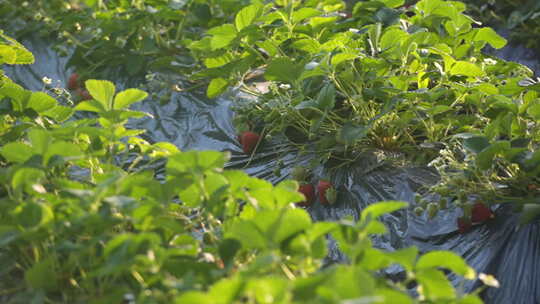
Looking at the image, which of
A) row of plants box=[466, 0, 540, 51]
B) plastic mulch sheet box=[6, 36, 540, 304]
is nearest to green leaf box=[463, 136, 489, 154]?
plastic mulch sheet box=[6, 36, 540, 304]

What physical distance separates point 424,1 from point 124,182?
1530mm

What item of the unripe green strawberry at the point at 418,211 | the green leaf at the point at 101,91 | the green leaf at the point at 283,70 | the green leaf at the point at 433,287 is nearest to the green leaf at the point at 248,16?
the green leaf at the point at 283,70

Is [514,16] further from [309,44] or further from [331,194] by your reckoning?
[331,194]

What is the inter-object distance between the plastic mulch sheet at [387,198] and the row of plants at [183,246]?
55 cm

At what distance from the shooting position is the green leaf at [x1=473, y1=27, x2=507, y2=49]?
2.37m

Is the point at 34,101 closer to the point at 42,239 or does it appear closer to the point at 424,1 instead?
the point at 42,239

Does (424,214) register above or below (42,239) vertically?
below

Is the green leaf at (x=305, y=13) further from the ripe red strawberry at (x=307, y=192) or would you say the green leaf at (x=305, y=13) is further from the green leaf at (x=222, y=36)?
the ripe red strawberry at (x=307, y=192)

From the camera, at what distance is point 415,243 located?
75.2 inches

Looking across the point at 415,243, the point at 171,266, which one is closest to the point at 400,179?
the point at 415,243

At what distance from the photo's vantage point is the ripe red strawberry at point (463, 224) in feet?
6.05

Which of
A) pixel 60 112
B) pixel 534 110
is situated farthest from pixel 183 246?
pixel 534 110

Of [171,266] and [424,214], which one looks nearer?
[171,266]

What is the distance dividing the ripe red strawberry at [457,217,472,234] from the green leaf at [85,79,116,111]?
3.12ft
